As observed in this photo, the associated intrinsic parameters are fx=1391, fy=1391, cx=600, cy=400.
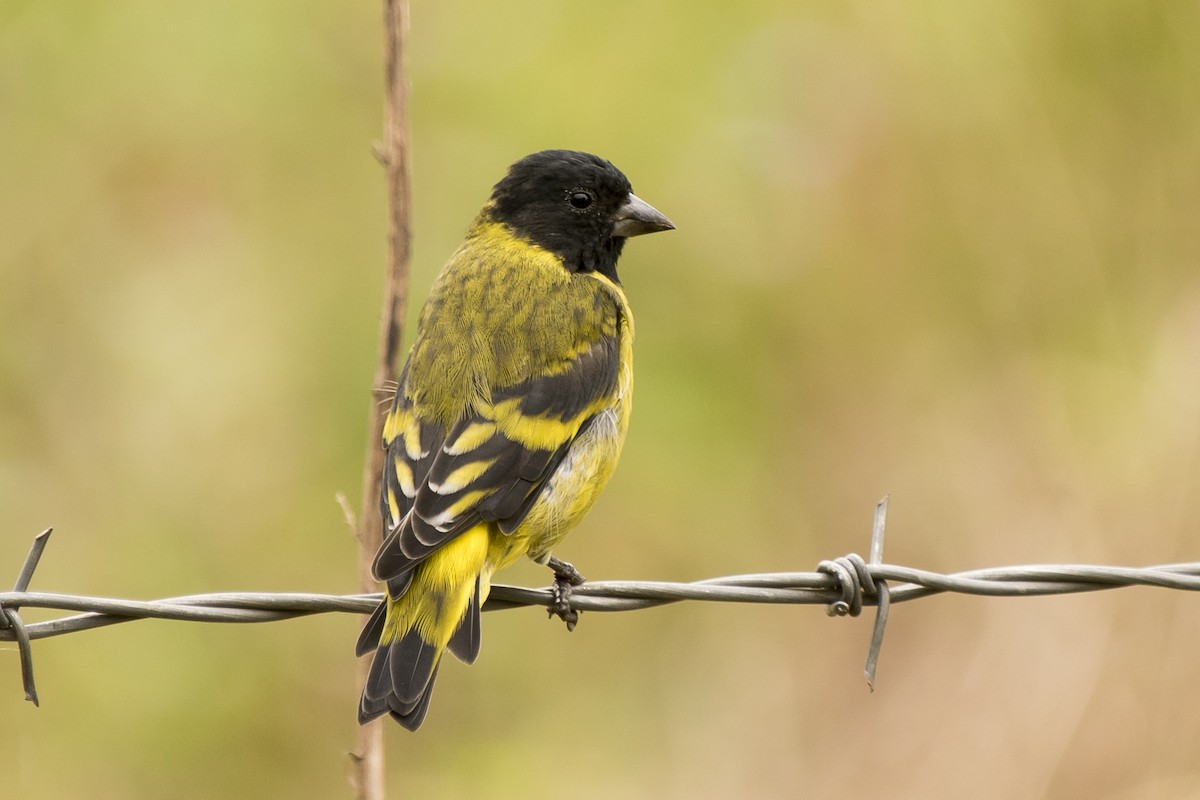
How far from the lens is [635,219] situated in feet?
16.8

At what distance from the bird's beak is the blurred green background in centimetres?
128

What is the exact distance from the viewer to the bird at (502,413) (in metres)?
3.54

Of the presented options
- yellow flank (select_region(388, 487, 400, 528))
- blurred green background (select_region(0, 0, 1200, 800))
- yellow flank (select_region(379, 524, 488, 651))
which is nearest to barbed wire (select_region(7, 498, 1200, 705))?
yellow flank (select_region(379, 524, 488, 651))

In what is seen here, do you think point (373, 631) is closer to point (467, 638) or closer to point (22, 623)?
point (467, 638)

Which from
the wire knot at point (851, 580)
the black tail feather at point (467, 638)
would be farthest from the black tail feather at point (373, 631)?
the wire knot at point (851, 580)

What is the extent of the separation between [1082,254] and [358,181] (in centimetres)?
347

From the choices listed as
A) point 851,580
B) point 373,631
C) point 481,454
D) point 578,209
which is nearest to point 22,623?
point 373,631

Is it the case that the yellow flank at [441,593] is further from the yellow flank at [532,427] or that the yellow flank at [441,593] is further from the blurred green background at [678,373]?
the blurred green background at [678,373]

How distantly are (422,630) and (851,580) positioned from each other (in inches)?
42.8

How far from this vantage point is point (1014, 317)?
6797mm

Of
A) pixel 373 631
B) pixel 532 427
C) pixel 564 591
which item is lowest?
pixel 373 631

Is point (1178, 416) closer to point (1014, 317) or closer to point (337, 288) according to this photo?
point (1014, 317)

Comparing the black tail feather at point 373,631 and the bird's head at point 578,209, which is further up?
the bird's head at point 578,209

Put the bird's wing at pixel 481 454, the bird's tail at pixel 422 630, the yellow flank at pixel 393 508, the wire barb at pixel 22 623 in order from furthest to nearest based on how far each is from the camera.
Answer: the yellow flank at pixel 393 508 → the bird's wing at pixel 481 454 → the bird's tail at pixel 422 630 → the wire barb at pixel 22 623
